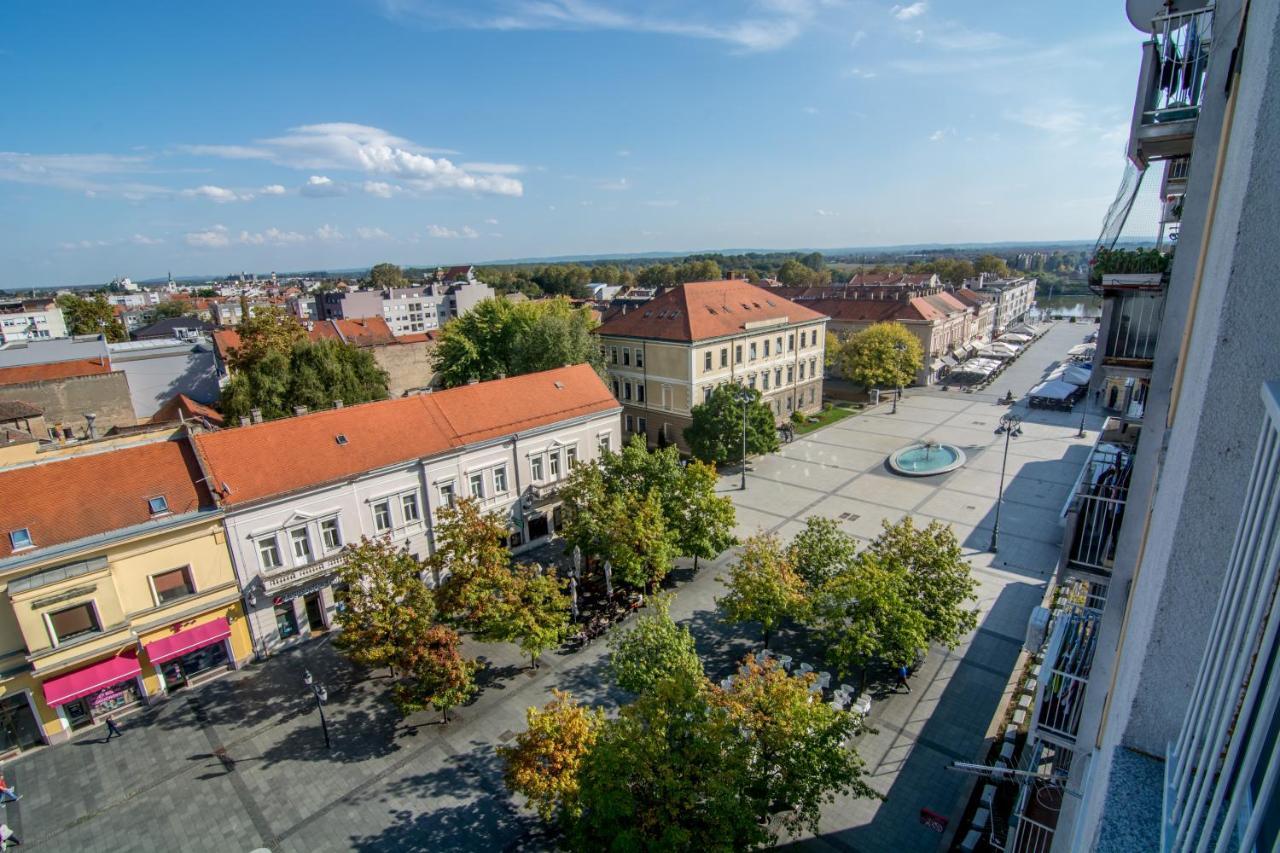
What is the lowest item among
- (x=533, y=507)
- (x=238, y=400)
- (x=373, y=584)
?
(x=533, y=507)

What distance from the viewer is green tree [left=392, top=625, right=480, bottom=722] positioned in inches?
723

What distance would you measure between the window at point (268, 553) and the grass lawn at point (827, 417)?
3665 centimetres

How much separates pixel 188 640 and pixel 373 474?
326 inches

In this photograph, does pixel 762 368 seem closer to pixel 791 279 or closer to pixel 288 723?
pixel 288 723

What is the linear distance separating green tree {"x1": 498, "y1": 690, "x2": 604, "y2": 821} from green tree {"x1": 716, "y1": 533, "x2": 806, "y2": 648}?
7618 mm

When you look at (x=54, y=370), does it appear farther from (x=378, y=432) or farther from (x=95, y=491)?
(x=378, y=432)

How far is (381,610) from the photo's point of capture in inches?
765

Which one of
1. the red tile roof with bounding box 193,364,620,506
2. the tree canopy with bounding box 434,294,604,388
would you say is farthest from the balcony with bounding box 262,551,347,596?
the tree canopy with bounding box 434,294,604,388

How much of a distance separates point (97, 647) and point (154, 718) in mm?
3142

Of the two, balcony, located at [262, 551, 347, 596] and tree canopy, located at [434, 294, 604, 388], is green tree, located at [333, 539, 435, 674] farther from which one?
tree canopy, located at [434, 294, 604, 388]

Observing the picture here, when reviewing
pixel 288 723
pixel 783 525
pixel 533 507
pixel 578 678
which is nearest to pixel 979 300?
pixel 783 525

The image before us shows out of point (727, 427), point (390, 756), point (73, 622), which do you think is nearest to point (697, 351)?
point (727, 427)

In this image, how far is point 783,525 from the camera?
32.3 m

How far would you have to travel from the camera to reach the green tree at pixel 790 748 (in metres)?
→ 13.0
